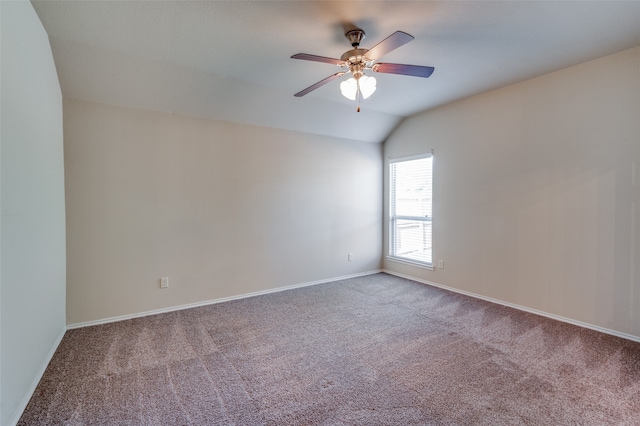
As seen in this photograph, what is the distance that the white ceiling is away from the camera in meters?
2.10

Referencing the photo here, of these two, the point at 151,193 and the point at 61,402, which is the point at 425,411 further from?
the point at 151,193

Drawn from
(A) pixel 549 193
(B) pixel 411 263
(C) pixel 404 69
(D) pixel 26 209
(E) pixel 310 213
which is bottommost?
(B) pixel 411 263

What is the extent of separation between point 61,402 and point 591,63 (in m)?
5.25

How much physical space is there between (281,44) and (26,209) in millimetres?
2255

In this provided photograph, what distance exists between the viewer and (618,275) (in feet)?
9.15

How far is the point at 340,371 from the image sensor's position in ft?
7.49

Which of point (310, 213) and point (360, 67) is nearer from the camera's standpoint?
point (360, 67)

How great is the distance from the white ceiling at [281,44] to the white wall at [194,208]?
1.21 feet

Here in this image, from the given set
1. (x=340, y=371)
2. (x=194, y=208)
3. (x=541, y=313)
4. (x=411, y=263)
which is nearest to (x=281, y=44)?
(x=194, y=208)

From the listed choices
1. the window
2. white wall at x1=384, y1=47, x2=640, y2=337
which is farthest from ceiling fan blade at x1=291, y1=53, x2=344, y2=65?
the window

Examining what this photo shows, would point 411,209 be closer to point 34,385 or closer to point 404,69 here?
point 404,69

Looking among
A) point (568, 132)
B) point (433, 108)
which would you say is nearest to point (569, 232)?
point (568, 132)

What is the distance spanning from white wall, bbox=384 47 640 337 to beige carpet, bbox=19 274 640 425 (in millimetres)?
401

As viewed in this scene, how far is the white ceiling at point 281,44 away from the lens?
210 centimetres
